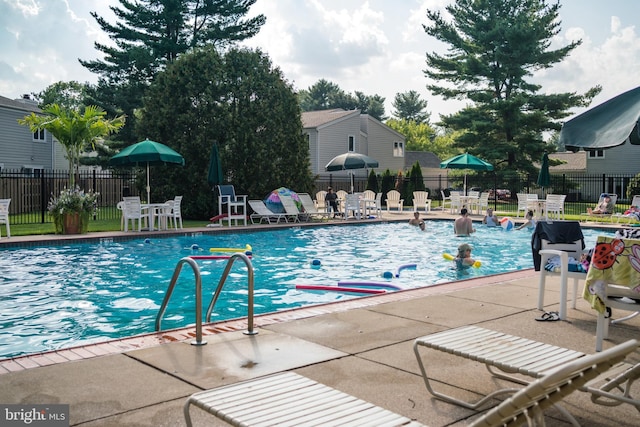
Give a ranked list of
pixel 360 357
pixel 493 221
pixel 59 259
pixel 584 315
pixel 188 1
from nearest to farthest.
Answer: pixel 360 357, pixel 584 315, pixel 59 259, pixel 493 221, pixel 188 1

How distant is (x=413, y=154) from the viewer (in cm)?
6006

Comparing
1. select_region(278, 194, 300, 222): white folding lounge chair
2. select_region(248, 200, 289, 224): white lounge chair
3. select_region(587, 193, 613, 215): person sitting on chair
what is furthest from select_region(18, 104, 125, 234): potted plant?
select_region(587, 193, 613, 215): person sitting on chair

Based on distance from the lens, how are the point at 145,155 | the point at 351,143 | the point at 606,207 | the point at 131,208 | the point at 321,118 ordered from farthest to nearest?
the point at 351,143 < the point at 321,118 < the point at 606,207 < the point at 145,155 < the point at 131,208

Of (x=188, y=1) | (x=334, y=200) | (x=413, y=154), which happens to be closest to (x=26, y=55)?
(x=188, y=1)

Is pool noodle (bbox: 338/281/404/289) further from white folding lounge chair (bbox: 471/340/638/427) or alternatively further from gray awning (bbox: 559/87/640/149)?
white folding lounge chair (bbox: 471/340/638/427)

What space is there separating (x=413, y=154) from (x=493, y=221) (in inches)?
1594

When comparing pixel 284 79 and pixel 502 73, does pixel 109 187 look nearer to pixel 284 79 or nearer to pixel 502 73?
pixel 284 79

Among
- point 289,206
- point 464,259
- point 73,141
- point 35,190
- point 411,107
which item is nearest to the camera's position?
point 464,259

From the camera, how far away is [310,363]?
4.67 meters

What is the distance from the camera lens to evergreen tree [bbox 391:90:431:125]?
91.3m

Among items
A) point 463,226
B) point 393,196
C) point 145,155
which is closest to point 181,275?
point 145,155

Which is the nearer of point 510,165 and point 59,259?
point 59,259

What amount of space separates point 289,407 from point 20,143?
112 ft

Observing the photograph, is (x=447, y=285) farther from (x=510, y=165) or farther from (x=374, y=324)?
(x=510, y=165)
